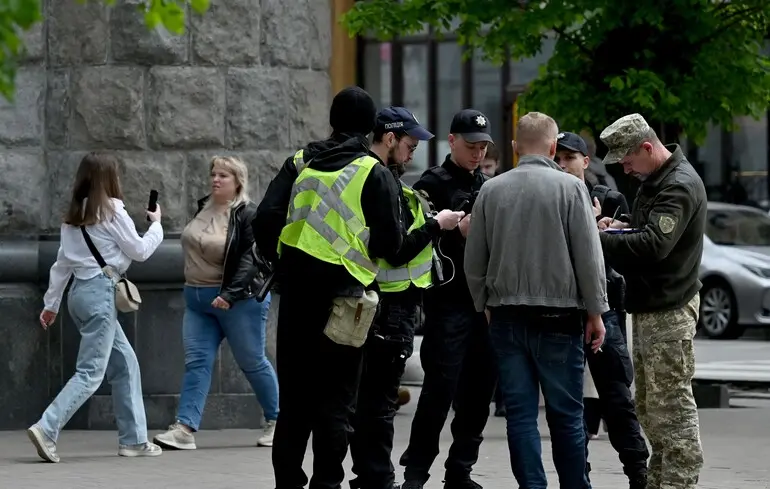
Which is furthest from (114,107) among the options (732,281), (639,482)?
(732,281)

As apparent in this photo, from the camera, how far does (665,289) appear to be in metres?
8.02

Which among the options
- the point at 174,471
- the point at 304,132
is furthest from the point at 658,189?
the point at 304,132

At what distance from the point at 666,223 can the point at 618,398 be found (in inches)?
49.1

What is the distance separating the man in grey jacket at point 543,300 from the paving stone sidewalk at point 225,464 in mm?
1388

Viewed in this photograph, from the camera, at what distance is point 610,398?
8844mm

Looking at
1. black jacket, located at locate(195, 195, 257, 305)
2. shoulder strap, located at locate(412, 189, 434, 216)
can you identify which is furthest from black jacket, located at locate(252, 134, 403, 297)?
black jacket, located at locate(195, 195, 257, 305)

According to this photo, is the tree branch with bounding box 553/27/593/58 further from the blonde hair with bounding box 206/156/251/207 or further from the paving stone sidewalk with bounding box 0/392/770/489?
the blonde hair with bounding box 206/156/251/207

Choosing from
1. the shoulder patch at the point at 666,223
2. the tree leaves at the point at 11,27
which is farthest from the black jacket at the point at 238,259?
the tree leaves at the point at 11,27

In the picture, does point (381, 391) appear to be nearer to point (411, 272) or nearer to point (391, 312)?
point (391, 312)

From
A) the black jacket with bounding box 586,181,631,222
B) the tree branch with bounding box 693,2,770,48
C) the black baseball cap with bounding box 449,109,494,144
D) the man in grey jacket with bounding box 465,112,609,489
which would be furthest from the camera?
the tree branch with bounding box 693,2,770,48

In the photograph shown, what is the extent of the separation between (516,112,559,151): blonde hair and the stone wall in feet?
13.0

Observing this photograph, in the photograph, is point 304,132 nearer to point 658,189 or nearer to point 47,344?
point 47,344

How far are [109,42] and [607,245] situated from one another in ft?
14.9

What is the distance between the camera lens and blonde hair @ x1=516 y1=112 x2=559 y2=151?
7.83 m
